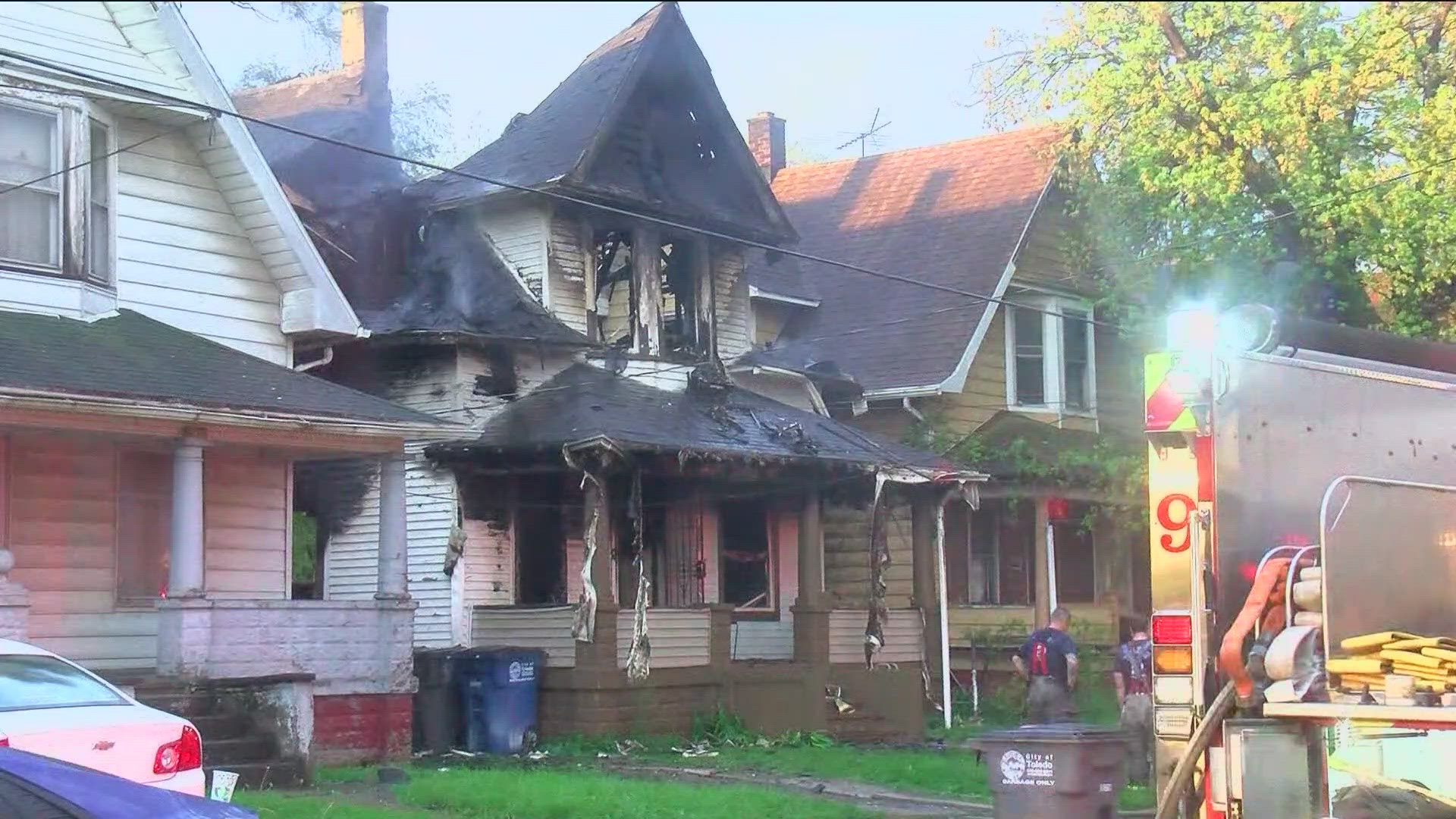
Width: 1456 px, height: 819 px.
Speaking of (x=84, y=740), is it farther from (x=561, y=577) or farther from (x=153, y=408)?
(x=561, y=577)

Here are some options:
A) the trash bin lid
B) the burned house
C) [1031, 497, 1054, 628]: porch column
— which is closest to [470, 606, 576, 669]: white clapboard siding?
the burned house

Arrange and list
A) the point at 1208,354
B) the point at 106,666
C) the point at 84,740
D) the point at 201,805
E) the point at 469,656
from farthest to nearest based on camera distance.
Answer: the point at 469,656 < the point at 106,666 < the point at 84,740 < the point at 1208,354 < the point at 201,805

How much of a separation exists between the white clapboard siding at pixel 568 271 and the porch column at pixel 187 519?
6.19m

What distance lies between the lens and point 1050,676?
14.9m

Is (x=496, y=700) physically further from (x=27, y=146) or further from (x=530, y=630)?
(x=27, y=146)

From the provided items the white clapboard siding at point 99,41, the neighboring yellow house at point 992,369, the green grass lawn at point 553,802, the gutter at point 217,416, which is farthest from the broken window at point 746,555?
the white clapboard siding at point 99,41

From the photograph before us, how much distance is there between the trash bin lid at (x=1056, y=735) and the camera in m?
9.33

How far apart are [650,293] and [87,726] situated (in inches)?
476

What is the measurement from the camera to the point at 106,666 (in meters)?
15.3

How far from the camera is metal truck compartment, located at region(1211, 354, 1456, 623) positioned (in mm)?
7957

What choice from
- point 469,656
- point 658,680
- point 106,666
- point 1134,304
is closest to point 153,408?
point 106,666

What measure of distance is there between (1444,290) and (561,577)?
32.7 feet

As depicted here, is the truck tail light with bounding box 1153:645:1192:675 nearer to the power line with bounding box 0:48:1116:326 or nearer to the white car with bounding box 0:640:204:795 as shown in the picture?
the white car with bounding box 0:640:204:795

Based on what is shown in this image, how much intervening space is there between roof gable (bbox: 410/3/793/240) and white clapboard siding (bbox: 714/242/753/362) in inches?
30.9
